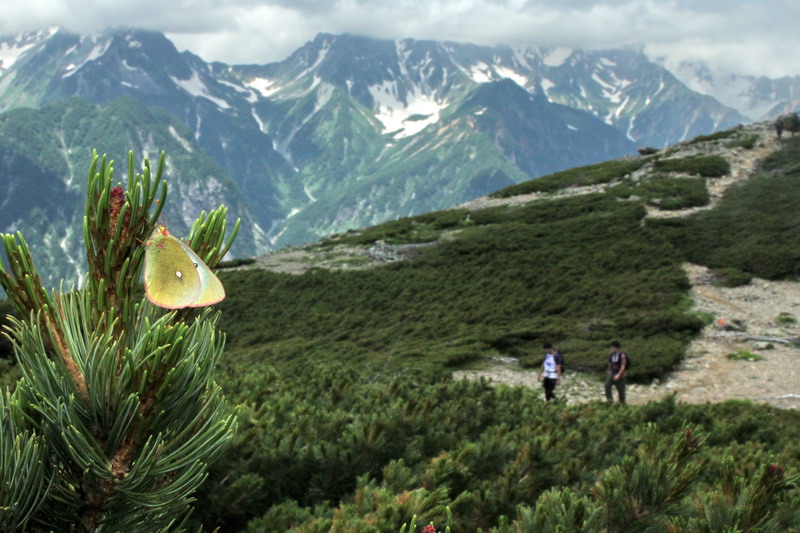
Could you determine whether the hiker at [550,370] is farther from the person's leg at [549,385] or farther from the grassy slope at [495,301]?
the grassy slope at [495,301]

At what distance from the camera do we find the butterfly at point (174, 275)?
6.59 ft

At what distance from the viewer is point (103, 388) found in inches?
80.3

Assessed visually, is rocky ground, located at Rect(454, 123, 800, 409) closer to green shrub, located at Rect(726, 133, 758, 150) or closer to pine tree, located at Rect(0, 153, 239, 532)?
pine tree, located at Rect(0, 153, 239, 532)

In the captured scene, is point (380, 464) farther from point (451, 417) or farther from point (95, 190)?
point (95, 190)

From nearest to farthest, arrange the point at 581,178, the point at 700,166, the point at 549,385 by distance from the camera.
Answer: the point at 549,385
the point at 700,166
the point at 581,178

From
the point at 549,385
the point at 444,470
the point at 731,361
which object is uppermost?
the point at 444,470

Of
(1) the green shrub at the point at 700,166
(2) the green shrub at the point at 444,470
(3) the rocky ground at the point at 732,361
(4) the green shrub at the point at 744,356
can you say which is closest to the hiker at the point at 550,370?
(3) the rocky ground at the point at 732,361

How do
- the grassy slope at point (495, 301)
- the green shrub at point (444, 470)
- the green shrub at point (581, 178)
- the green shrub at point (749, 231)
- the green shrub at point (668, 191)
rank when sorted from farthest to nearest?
the green shrub at point (581, 178), the green shrub at point (668, 191), the green shrub at point (749, 231), the grassy slope at point (495, 301), the green shrub at point (444, 470)

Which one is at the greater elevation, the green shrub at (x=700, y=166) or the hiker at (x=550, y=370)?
the green shrub at (x=700, y=166)

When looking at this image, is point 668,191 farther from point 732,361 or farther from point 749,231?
point 732,361

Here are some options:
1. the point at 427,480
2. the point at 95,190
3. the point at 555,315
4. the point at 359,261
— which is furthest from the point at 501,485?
the point at 359,261

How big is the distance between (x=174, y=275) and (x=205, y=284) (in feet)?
0.36

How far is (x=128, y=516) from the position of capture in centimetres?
222

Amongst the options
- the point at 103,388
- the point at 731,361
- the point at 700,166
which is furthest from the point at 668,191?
the point at 103,388
